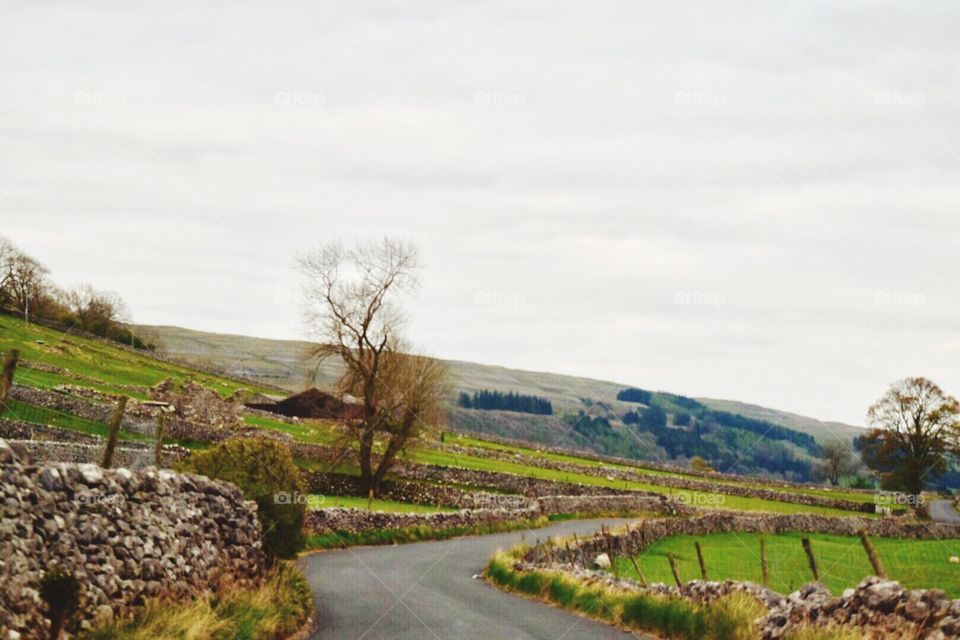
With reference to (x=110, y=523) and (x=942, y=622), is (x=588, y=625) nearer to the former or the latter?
(x=942, y=622)

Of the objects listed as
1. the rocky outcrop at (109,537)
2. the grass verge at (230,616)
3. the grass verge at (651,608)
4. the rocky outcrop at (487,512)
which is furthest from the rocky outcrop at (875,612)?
the rocky outcrop at (487,512)

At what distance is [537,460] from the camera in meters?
101

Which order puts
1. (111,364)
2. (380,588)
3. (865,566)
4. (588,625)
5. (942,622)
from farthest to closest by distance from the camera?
1. (111,364)
2. (865,566)
3. (380,588)
4. (588,625)
5. (942,622)

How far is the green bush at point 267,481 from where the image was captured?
71.8 feet

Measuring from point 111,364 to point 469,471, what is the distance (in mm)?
40099

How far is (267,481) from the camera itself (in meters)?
22.9

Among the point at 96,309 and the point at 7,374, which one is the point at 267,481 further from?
the point at 96,309

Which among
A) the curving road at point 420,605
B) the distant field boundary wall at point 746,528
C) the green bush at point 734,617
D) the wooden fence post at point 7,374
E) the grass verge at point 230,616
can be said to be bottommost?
the distant field boundary wall at point 746,528

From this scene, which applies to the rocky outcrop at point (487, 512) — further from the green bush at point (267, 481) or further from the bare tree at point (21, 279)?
the bare tree at point (21, 279)

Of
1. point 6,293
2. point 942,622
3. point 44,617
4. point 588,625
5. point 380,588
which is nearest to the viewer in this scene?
point 44,617

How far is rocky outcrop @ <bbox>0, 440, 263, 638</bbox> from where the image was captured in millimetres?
12195

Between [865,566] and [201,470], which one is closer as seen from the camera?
[201,470]

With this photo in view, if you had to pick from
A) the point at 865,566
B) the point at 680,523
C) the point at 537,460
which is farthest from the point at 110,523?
the point at 537,460

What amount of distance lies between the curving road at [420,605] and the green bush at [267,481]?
5.28ft
